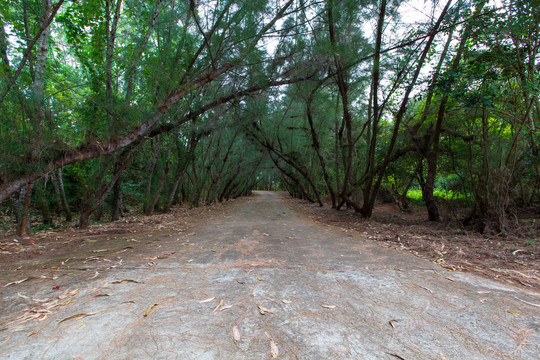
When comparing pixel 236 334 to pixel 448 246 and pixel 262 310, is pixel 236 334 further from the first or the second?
pixel 448 246

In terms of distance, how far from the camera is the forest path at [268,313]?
1.49 metres

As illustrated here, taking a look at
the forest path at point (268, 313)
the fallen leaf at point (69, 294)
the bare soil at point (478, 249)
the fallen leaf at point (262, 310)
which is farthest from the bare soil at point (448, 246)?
the fallen leaf at point (262, 310)

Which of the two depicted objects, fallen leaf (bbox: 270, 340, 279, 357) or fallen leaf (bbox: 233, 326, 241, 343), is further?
fallen leaf (bbox: 233, 326, 241, 343)

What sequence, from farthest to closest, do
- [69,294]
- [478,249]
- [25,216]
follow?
[25,216] → [478,249] → [69,294]

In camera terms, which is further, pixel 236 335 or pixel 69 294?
pixel 69 294

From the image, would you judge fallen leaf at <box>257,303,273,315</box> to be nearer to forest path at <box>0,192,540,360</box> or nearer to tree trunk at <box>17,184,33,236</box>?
forest path at <box>0,192,540,360</box>

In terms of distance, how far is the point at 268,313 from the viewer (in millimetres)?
1899

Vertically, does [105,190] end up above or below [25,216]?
above

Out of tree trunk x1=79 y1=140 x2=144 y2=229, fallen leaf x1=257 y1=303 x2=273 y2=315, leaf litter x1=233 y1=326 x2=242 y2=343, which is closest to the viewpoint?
leaf litter x1=233 y1=326 x2=242 y2=343

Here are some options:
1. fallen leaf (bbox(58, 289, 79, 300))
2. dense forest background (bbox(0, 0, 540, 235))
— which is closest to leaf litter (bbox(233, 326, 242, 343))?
fallen leaf (bbox(58, 289, 79, 300))

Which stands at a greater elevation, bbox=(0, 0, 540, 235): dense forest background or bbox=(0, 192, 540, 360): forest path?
bbox=(0, 0, 540, 235): dense forest background

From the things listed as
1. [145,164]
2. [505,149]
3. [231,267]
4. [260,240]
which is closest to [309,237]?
[260,240]

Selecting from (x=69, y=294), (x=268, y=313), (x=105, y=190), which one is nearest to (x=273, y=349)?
(x=268, y=313)

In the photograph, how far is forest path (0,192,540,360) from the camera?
149 centimetres
